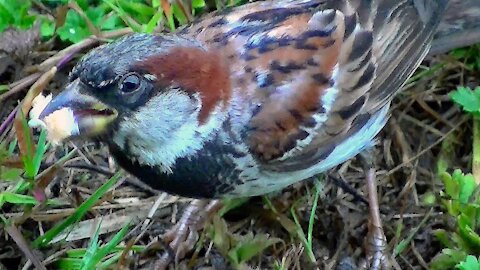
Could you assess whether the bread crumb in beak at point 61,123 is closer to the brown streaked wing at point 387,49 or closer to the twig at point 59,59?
the brown streaked wing at point 387,49

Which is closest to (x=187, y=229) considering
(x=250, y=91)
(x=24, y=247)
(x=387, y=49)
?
(x=24, y=247)

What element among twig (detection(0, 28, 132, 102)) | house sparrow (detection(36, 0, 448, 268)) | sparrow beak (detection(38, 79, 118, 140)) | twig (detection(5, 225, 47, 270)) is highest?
sparrow beak (detection(38, 79, 118, 140))

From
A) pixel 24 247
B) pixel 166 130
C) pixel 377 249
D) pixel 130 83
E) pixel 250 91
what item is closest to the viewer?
pixel 130 83

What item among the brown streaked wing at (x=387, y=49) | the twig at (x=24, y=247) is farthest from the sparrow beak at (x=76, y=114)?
the brown streaked wing at (x=387, y=49)

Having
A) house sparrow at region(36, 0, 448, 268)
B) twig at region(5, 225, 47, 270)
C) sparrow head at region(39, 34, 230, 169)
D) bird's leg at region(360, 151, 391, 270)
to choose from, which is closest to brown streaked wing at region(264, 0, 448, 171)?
house sparrow at region(36, 0, 448, 268)

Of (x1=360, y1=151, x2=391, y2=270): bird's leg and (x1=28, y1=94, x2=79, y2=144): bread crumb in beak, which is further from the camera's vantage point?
(x1=360, y1=151, x2=391, y2=270): bird's leg

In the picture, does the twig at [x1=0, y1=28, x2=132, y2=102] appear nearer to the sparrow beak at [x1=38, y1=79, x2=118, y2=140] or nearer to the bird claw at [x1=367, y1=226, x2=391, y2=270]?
the sparrow beak at [x1=38, y1=79, x2=118, y2=140]

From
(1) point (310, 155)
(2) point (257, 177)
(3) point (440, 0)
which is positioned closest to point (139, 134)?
(2) point (257, 177)

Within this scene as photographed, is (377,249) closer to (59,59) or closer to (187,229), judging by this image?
(187,229)
